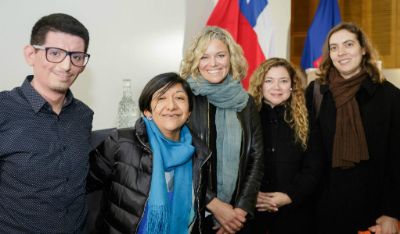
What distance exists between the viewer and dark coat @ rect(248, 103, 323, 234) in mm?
1941

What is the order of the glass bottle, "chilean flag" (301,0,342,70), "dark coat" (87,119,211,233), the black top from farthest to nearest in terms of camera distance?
1. "chilean flag" (301,0,342,70)
2. the glass bottle
3. "dark coat" (87,119,211,233)
4. the black top

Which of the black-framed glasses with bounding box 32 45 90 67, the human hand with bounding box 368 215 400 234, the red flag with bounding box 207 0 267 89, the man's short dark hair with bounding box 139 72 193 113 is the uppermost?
the red flag with bounding box 207 0 267 89

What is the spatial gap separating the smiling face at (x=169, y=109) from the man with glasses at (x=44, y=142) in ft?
1.08

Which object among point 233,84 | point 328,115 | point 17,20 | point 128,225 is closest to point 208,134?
point 233,84

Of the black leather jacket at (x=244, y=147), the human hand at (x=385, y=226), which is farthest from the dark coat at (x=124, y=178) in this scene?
the human hand at (x=385, y=226)

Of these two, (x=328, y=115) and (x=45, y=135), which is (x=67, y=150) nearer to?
(x=45, y=135)

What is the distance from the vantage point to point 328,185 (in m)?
2.02

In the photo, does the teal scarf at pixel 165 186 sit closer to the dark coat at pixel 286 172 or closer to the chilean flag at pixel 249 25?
the dark coat at pixel 286 172

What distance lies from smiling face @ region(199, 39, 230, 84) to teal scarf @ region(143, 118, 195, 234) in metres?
0.39

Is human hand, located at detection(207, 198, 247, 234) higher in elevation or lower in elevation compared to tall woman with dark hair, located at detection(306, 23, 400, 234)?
lower

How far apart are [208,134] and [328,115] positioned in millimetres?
749

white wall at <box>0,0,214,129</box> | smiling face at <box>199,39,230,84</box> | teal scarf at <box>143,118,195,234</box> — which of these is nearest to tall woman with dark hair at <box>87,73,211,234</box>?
teal scarf at <box>143,118,195,234</box>

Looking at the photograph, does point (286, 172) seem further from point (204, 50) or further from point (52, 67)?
point (52, 67)

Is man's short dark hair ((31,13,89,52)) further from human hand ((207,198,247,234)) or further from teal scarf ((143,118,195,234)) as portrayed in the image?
human hand ((207,198,247,234))
